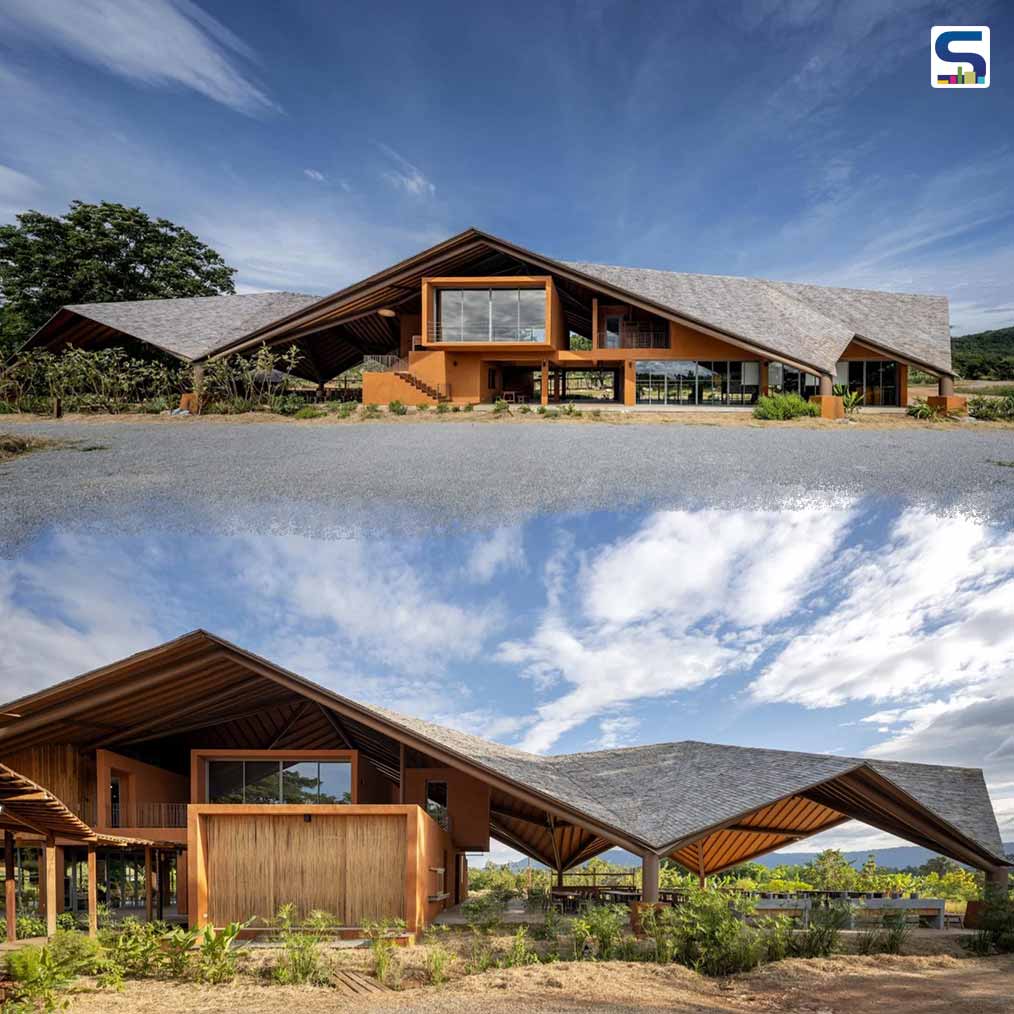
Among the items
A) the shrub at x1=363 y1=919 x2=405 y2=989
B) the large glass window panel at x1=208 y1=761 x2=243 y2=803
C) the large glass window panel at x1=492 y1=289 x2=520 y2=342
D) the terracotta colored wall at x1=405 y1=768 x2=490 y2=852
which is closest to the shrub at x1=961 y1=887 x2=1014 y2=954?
the shrub at x1=363 y1=919 x2=405 y2=989

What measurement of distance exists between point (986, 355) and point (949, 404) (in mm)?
22515

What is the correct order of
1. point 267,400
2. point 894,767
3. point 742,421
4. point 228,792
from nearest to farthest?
point 228,792, point 894,767, point 742,421, point 267,400

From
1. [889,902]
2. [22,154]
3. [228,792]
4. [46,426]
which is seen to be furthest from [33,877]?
[889,902]

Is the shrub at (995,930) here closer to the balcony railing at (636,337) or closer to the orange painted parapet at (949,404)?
the orange painted parapet at (949,404)

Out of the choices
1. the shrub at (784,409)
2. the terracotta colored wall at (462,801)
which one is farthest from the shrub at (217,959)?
the shrub at (784,409)

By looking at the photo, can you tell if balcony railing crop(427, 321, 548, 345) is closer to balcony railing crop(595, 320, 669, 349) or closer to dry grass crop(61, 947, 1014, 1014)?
balcony railing crop(595, 320, 669, 349)

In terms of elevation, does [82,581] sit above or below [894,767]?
above

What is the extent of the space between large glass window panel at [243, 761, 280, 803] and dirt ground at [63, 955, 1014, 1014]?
7.41 m

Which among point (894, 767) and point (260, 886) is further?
point (894, 767)

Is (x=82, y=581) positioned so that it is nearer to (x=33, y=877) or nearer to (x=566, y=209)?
(x=33, y=877)

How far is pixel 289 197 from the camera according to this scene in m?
22.0

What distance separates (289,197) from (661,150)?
9.54 m

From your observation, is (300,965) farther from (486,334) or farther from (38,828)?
(486,334)

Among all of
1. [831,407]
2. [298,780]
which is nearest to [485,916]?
[298,780]
